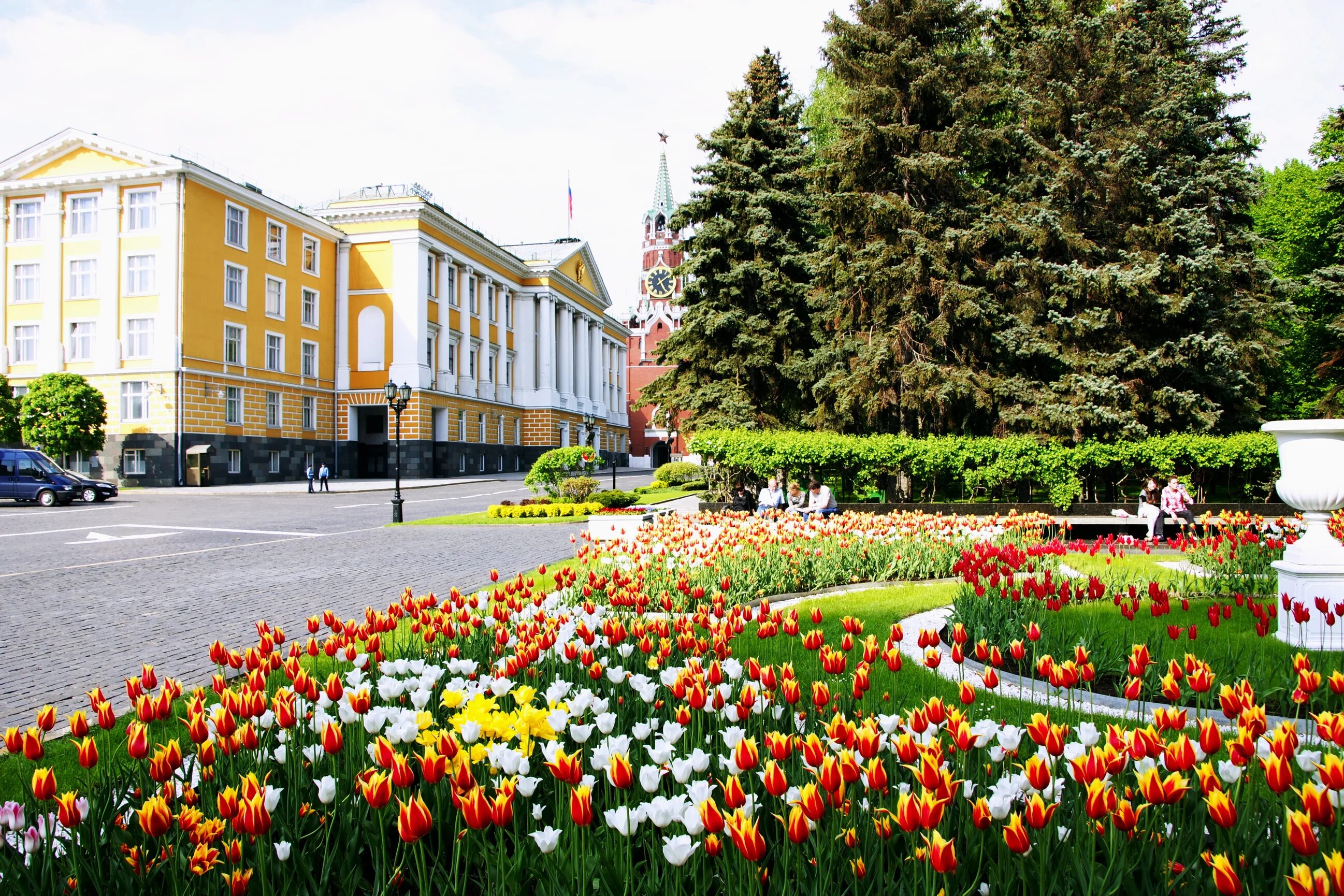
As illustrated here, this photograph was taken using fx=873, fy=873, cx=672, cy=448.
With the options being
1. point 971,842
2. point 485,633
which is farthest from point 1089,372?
point 971,842

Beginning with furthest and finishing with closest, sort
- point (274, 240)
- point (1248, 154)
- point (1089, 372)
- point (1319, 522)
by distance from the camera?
point (274, 240), point (1248, 154), point (1089, 372), point (1319, 522)

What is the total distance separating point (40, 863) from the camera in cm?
245

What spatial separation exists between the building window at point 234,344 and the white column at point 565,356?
29.6m

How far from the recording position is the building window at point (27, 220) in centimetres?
4172

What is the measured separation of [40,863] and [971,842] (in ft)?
8.60

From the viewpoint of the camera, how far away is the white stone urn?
257 inches

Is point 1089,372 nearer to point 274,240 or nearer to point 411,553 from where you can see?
point 411,553

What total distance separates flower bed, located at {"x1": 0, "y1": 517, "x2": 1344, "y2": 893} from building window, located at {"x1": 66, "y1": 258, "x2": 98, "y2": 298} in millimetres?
45761

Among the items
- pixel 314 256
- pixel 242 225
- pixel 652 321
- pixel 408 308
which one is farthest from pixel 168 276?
pixel 652 321

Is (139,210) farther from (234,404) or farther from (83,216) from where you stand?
(234,404)

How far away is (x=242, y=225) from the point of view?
144 ft

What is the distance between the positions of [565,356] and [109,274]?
35702 millimetres

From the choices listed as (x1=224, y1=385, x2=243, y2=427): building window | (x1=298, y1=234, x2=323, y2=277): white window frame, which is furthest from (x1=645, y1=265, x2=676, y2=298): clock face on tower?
(x1=224, y1=385, x2=243, y2=427): building window

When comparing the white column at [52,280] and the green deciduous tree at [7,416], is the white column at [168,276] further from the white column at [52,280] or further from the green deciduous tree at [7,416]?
the green deciduous tree at [7,416]
